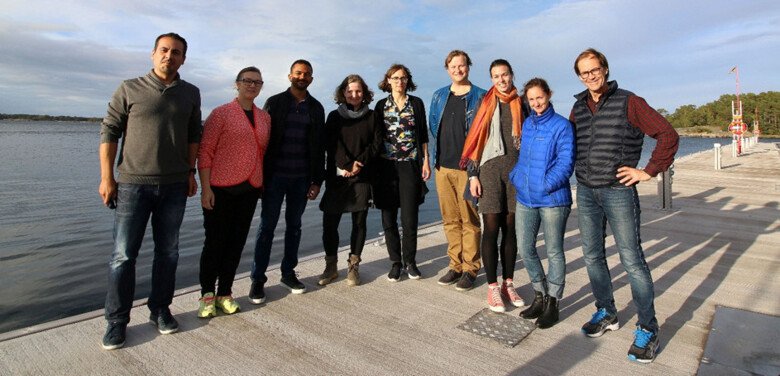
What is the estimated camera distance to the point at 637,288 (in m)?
2.87

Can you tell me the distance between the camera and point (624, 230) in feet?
9.30

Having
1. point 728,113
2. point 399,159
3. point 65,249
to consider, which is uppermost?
point 728,113

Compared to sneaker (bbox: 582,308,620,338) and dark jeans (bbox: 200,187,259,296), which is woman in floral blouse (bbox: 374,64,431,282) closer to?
dark jeans (bbox: 200,187,259,296)

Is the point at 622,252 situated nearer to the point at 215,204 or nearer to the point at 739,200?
the point at 215,204

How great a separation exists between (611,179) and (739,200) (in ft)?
30.7

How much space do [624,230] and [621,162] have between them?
0.46 m

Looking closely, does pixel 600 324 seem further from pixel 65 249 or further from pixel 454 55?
pixel 65 249

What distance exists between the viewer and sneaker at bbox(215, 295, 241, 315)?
357cm

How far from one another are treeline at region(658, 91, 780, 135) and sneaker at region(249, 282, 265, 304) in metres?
145

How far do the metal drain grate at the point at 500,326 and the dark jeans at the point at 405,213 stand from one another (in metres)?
1.20

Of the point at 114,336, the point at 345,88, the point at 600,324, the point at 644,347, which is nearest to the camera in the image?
the point at 644,347

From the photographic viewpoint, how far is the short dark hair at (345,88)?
13.8 ft

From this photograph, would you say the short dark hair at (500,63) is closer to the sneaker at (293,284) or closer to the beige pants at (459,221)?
the beige pants at (459,221)

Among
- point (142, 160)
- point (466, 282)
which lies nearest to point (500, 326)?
point (466, 282)
